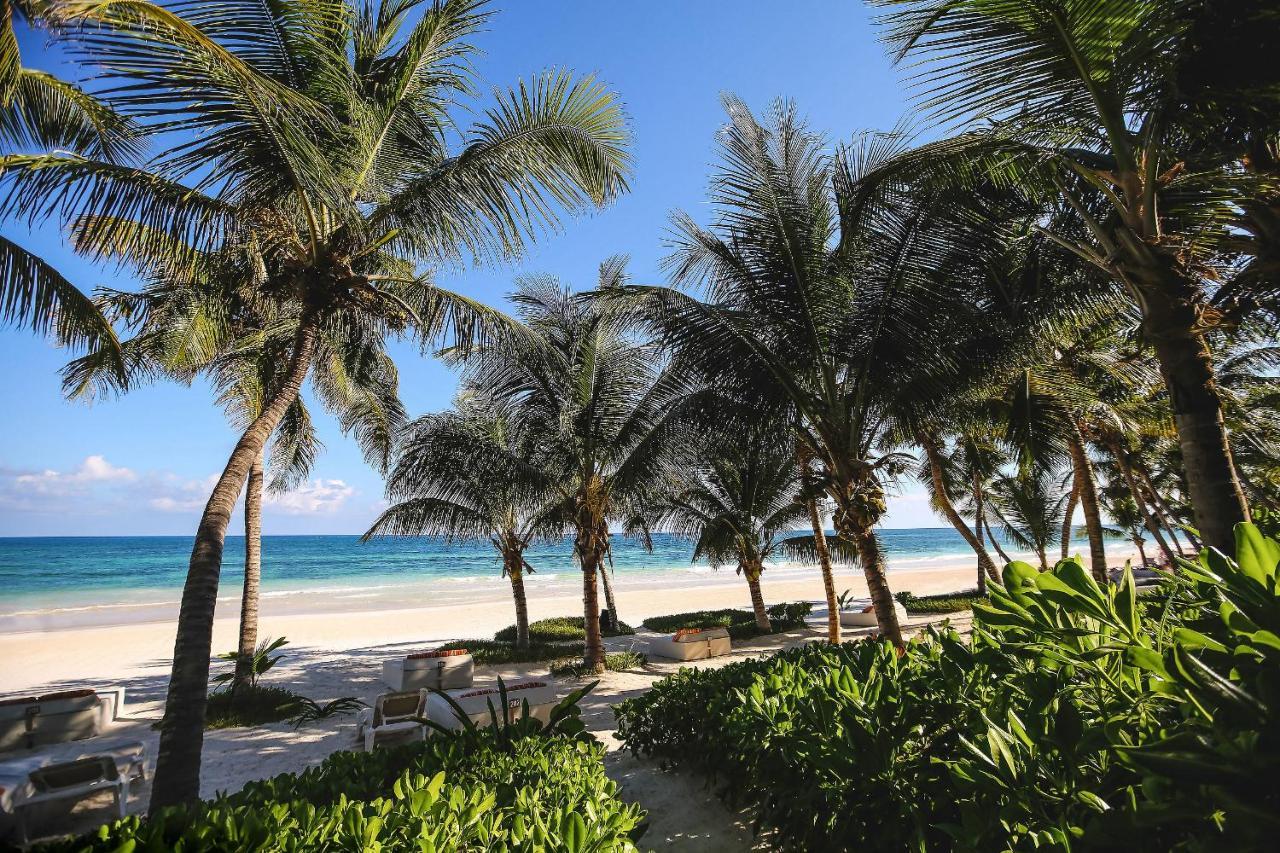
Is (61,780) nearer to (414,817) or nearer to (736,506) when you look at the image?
(414,817)

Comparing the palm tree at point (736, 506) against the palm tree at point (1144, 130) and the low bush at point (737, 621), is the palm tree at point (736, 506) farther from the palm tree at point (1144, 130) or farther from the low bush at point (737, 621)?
the palm tree at point (1144, 130)

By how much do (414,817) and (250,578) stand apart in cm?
940

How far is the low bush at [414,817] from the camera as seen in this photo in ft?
6.33

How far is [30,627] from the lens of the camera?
20.8m

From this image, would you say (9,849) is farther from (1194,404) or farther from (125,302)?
(125,302)

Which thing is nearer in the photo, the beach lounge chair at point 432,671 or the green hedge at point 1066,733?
the green hedge at point 1066,733

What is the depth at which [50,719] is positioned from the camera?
6.93 meters

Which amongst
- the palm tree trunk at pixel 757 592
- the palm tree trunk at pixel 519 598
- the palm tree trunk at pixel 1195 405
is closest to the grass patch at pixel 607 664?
the palm tree trunk at pixel 519 598

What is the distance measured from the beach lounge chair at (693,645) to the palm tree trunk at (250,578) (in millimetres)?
7367

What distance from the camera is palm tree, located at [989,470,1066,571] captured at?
20484 millimetres

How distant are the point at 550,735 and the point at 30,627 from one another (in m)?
28.1

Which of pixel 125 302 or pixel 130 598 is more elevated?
pixel 125 302

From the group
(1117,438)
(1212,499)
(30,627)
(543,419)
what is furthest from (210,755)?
(30,627)

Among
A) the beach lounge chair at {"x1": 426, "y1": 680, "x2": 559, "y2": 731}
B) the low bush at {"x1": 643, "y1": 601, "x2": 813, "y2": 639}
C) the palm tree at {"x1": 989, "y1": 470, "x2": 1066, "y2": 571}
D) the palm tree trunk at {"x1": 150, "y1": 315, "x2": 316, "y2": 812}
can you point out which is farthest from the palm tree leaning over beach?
the palm tree at {"x1": 989, "y1": 470, "x2": 1066, "y2": 571}
